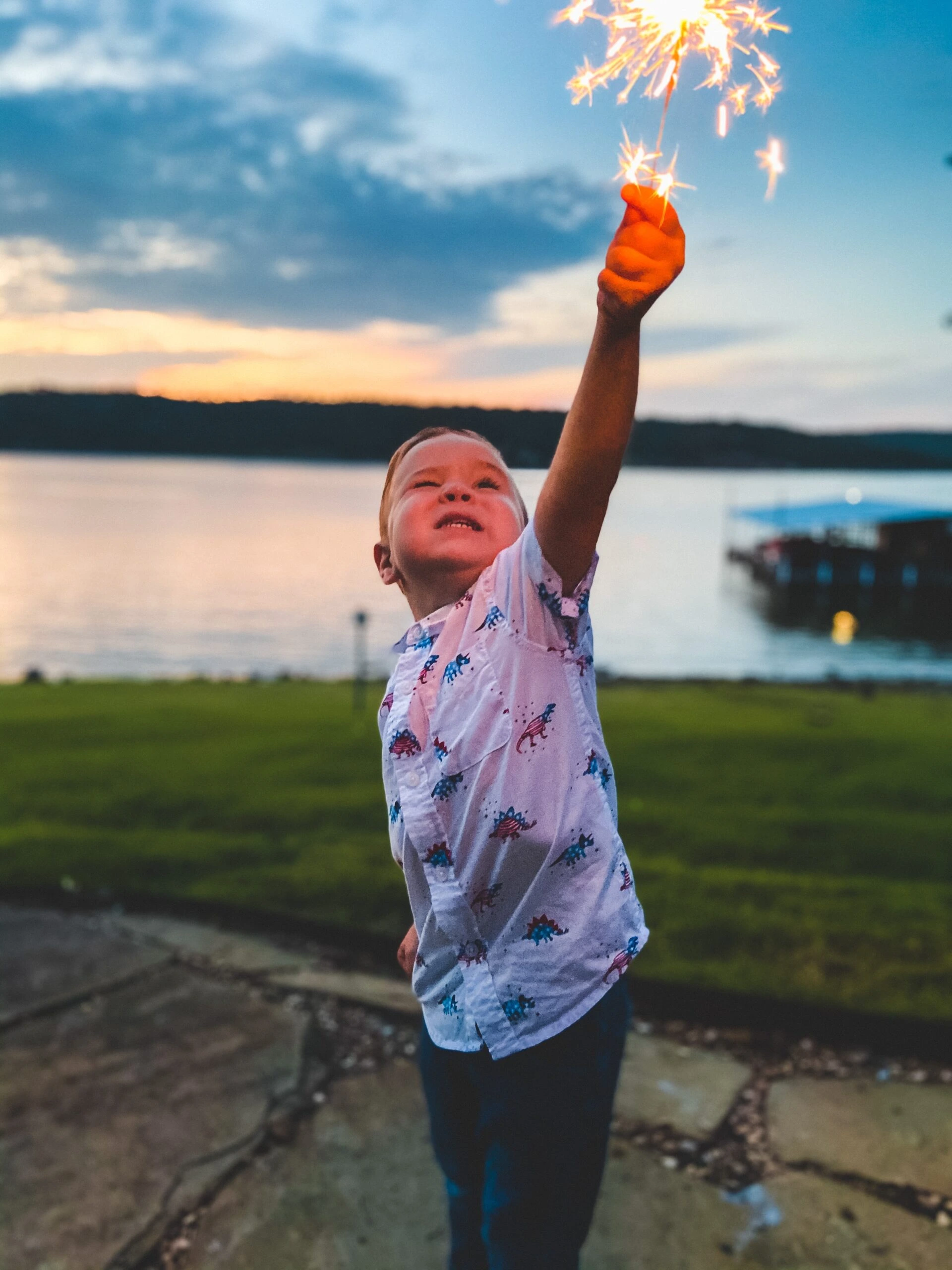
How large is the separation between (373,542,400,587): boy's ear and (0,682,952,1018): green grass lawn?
8.71ft

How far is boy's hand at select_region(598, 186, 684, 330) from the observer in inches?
50.6

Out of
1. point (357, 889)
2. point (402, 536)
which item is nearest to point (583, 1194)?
point (402, 536)

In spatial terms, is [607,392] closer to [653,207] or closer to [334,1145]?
[653,207]

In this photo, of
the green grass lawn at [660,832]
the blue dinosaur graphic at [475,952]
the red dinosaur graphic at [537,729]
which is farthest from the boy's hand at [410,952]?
the green grass lawn at [660,832]

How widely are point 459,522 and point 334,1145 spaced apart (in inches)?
89.9

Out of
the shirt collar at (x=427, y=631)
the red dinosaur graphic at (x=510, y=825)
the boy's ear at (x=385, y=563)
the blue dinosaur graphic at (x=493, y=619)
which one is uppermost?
the boy's ear at (x=385, y=563)

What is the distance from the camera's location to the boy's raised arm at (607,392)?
1293mm

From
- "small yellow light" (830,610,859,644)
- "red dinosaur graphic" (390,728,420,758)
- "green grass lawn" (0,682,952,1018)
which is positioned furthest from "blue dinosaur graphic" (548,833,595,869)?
"small yellow light" (830,610,859,644)

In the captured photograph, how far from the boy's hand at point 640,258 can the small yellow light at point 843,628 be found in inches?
1593

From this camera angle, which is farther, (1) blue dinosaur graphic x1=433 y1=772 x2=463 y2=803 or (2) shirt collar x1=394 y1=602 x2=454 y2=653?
(2) shirt collar x1=394 y1=602 x2=454 y2=653

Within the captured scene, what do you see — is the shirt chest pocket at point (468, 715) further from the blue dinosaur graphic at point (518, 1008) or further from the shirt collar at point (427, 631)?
the blue dinosaur graphic at point (518, 1008)

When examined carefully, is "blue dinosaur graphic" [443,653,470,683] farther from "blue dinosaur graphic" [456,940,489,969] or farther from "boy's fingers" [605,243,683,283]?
"boy's fingers" [605,243,683,283]

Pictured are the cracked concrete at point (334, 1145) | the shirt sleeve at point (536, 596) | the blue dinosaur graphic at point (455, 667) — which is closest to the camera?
the shirt sleeve at point (536, 596)

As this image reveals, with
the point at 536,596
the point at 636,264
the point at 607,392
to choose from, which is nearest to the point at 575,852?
the point at 536,596
